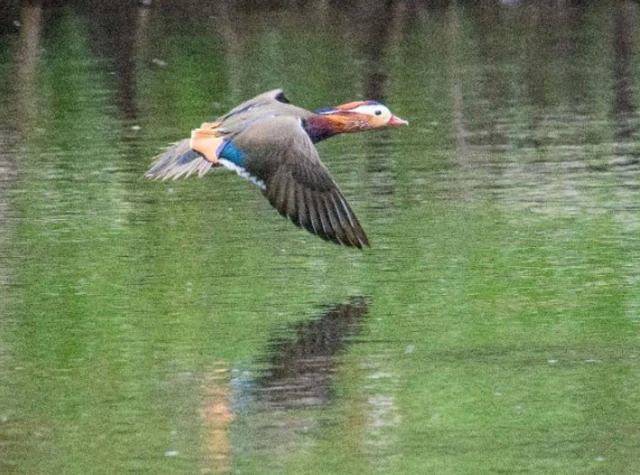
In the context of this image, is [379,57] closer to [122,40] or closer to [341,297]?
[122,40]

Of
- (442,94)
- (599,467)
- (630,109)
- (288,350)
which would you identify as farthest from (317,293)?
(442,94)

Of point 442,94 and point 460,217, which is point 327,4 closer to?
point 442,94

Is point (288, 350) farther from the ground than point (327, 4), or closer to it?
closer to it

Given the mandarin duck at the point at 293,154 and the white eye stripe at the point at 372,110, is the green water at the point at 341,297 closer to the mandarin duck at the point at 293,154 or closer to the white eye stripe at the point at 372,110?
the mandarin duck at the point at 293,154

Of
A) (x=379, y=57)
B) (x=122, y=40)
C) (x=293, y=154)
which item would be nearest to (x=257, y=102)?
(x=293, y=154)

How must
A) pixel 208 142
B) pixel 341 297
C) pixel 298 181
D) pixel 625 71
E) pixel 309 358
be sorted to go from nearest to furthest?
pixel 309 358 → pixel 298 181 → pixel 341 297 → pixel 208 142 → pixel 625 71

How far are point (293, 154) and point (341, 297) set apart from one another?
0.77 metres

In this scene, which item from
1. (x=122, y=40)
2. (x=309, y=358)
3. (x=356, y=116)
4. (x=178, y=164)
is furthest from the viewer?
(x=122, y=40)

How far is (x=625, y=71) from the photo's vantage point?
21.0 m

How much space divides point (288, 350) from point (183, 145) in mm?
2605

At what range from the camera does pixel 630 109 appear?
1741 centimetres

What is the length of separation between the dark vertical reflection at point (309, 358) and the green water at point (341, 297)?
0.02 m

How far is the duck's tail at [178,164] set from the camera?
34.6 feet

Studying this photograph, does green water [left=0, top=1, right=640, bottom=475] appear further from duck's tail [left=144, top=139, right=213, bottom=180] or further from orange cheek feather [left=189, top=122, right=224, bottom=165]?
orange cheek feather [left=189, top=122, right=224, bottom=165]
